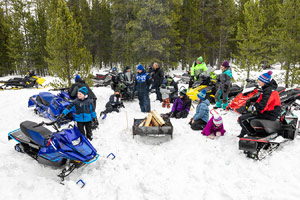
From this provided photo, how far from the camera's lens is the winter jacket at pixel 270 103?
4.53 metres

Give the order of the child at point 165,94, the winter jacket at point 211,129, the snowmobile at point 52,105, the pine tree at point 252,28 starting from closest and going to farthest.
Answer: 1. the winter jacket at point 211,129
2. the snowmobile at point 52,105
3. the child at point 165,94
4. the pine tree at point 252,28

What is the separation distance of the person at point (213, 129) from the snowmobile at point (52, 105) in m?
4.95

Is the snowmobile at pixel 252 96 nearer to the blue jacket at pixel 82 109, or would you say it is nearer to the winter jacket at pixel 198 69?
the winter jacket at pixel 198 69

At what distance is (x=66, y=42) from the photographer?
31.1 feet

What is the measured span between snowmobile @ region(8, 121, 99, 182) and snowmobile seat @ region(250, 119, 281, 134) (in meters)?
3.87

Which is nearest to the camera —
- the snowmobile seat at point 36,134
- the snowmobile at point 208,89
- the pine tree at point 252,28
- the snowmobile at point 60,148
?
the snowmobile at point 60,148

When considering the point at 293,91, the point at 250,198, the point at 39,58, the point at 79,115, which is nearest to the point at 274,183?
the point at 250,198

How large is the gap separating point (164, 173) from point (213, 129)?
2287 millimetres

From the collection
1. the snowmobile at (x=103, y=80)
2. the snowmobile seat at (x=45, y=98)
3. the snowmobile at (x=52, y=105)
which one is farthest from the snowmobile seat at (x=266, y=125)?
the snowmobile at (x=103, y=80)

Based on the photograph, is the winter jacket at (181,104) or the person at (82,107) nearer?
the person at (82,107)

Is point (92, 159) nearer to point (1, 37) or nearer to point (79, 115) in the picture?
point (79, 115)

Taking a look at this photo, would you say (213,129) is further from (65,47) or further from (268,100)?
(65,47)

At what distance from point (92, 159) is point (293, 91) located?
699 cm

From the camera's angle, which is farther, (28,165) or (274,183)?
(28,165)
